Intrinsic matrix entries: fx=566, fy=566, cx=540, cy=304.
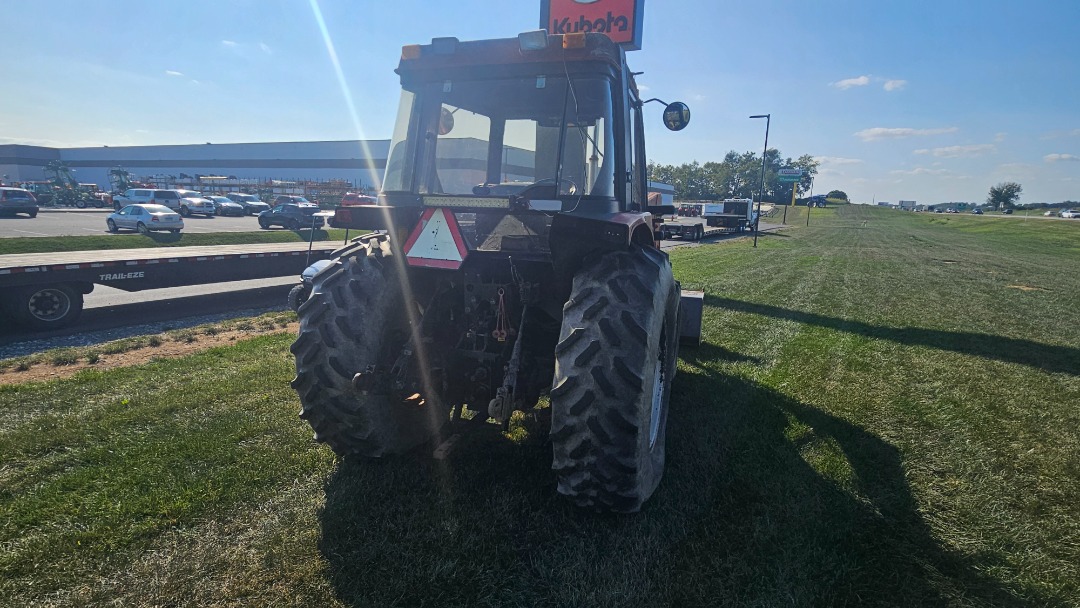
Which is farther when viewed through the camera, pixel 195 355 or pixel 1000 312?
pixel 1000 312

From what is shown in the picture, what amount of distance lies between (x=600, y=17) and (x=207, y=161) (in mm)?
89770

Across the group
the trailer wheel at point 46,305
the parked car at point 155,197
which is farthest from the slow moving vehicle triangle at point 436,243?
the parked car at point 155,197

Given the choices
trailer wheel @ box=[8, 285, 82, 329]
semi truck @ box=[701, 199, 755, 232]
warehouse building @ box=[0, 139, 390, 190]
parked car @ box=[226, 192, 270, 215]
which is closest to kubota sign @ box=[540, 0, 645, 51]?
trailer wheel @ box=[8, 285, 82, 329]

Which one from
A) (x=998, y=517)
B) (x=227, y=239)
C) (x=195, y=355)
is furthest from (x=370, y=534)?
(x=227, y=239)

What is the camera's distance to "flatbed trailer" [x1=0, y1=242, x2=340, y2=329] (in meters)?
8.35

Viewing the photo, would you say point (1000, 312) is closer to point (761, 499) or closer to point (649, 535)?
point (761, 499)

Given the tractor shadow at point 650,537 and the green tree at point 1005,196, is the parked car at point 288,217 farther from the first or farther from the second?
the green tree at point 1005,196

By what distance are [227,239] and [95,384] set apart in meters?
18.2

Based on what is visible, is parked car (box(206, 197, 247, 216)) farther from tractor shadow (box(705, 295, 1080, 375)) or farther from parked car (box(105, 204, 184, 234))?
tractor shadow (box(705, 295, 1080, 375))

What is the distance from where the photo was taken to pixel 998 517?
3.75 meters

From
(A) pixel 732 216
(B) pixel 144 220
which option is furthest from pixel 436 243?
(A) pixel 732 216

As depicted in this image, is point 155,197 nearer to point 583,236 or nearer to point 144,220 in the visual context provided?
point 144,220

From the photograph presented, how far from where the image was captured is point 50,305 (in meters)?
8.80

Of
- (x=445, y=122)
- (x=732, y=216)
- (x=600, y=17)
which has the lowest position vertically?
(x=732, y=216)
